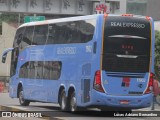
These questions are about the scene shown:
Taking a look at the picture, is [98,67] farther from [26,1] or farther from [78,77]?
[26,1]

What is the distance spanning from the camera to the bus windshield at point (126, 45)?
19.4 m

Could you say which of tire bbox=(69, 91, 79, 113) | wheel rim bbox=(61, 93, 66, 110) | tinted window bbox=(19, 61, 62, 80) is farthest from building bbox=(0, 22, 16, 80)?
tire bbox=(69, 91, 79, 113)

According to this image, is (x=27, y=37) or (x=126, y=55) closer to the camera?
(x=126, y=55)

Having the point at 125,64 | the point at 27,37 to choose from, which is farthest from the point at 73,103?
the point at 27,37

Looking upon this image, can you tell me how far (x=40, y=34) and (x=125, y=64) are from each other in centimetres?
583

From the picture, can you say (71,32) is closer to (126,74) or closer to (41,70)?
(126,74)

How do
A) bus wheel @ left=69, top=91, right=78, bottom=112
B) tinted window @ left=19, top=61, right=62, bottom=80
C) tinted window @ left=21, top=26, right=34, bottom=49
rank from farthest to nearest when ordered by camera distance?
tinted window @ left=21, top=26, right=34, bottom=49, tinted window @ left=19, top=61, right=62, bottom=80, bus wheel @ left=69, top=91, right=78, bottom=112

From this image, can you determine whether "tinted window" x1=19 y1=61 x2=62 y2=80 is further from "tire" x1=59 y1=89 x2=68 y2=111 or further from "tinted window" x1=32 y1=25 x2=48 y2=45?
"tinted window" x1=32 y1=25 x2=48 y2=45

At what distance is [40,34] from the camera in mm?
24188

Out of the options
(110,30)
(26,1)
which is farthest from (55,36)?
(26,1)

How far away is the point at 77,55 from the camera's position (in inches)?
811

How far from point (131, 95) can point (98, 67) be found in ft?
5.16

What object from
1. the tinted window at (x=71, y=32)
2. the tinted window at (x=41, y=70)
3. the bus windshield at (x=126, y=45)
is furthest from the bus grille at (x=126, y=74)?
the tinted window at (x=41, y=70)

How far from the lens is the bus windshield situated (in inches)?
762
